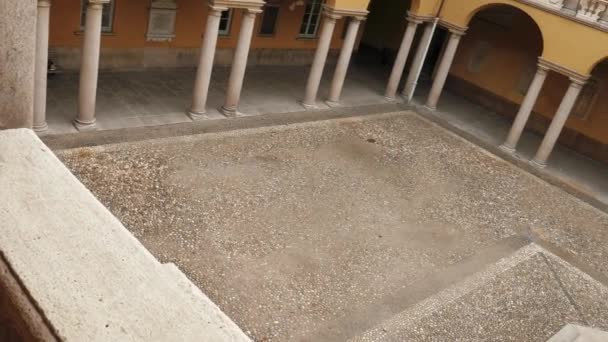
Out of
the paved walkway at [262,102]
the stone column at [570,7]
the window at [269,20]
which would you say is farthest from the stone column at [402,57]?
the stone column at [570,7]

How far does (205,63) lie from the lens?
13.4 meters

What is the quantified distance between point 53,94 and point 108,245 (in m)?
12.6

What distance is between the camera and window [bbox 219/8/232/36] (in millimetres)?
17344

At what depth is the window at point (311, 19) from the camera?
19516 millimetres

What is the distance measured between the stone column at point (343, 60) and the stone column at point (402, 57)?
2.30 meters

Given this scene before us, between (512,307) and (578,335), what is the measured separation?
1.61m

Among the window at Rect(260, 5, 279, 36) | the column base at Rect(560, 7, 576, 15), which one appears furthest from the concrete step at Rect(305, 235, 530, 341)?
the window at Rect(260, 5, 279, 36)

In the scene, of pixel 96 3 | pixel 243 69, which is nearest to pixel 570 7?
pixel 243 69

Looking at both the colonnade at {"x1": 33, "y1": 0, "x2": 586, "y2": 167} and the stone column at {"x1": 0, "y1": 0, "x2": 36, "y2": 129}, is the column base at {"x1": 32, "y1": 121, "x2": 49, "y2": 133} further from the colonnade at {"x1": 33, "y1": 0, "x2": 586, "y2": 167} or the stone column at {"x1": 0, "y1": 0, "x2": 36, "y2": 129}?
the stone column at {"x1": 0, "y1": 0, "x2": 36, "y2": 129}

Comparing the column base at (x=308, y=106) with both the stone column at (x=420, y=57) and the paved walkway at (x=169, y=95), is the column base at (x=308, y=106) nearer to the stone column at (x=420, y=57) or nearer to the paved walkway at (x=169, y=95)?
the paved walkway at (x=169, y=95)

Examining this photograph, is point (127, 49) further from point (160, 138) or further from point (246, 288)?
point (246, 288)

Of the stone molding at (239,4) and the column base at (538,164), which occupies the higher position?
the stone molding at (239,4)

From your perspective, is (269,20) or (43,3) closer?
(43,3)

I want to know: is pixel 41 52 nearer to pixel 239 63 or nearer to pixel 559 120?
pixel 239 63
